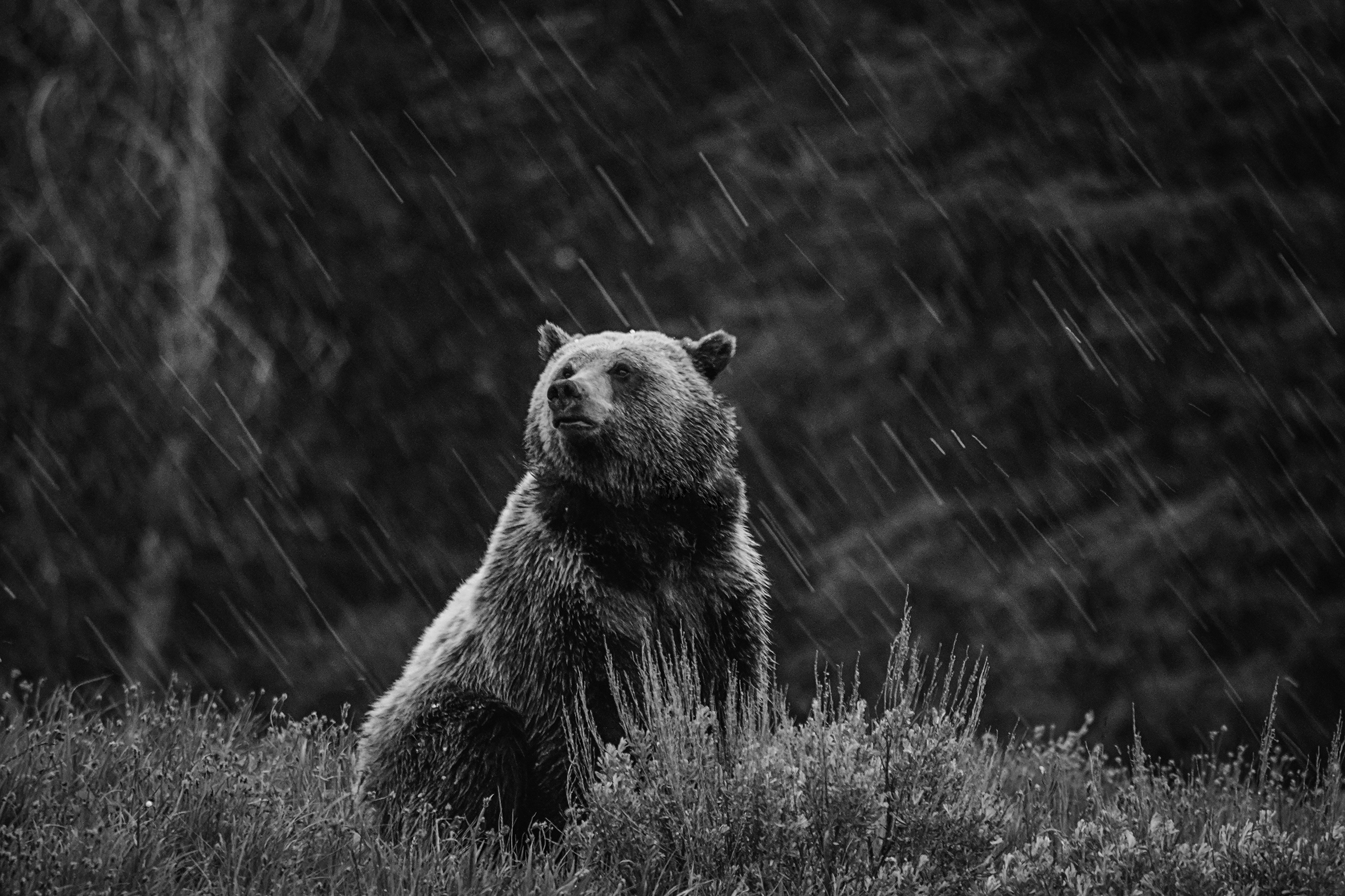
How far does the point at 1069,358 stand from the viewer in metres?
10.6

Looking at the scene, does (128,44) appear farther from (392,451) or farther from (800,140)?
(800,140)

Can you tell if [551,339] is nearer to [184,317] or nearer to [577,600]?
[577,600]

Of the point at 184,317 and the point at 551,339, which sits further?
the point at 184,317

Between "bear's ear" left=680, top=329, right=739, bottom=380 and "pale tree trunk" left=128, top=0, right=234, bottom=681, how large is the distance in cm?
545

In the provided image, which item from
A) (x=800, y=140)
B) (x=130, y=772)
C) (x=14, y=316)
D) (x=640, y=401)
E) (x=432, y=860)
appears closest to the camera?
(x=432, y=860)

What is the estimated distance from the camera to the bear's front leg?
405 cm

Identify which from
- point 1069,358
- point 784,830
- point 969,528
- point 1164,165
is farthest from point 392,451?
point 784,830

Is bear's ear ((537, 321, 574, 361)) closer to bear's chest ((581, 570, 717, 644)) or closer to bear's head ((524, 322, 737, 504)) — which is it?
bear's head ((524, 322, 737, 504))

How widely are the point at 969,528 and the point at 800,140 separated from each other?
12.4ft

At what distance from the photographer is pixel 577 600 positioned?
13.6ft

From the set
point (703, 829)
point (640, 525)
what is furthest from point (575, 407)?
point (703, 829)

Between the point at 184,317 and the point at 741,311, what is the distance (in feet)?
14.5

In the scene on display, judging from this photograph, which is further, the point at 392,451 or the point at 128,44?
the point at 392,451

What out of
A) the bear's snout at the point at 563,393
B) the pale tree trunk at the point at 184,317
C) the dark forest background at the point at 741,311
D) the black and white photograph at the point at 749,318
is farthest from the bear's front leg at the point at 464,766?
the pale tree trunk at the point at 184,317
